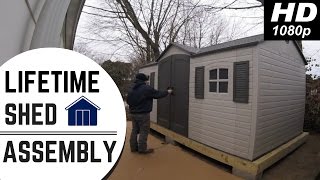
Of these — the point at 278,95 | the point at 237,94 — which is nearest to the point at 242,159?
the point at 237,94

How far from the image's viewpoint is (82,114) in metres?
1.12

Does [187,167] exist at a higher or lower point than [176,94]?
lower

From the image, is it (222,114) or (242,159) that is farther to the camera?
(222,114)

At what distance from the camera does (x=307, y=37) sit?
6.11 metres

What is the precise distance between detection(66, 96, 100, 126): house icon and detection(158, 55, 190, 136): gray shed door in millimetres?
5796

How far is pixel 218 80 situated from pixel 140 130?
6.26 feet

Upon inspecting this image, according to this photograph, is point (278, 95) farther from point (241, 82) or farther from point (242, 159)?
point (242, 159)

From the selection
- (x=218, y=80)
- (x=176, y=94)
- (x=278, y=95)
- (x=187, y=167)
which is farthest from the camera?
(x=176, y=94)

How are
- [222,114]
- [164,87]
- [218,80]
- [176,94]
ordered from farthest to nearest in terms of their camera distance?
1. [164,87]
2. [176,94]
3. [218,80]
4. [222,114]

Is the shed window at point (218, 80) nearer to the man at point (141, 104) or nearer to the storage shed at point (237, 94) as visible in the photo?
the storage shed at point (237, 94)

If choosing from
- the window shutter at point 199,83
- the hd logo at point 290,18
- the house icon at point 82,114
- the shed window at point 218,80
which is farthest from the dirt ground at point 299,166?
the house icon at point 82,114

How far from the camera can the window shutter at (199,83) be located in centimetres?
630

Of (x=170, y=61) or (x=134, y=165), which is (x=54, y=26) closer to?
(x=134, y=165)

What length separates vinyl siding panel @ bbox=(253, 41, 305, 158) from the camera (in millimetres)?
5211
